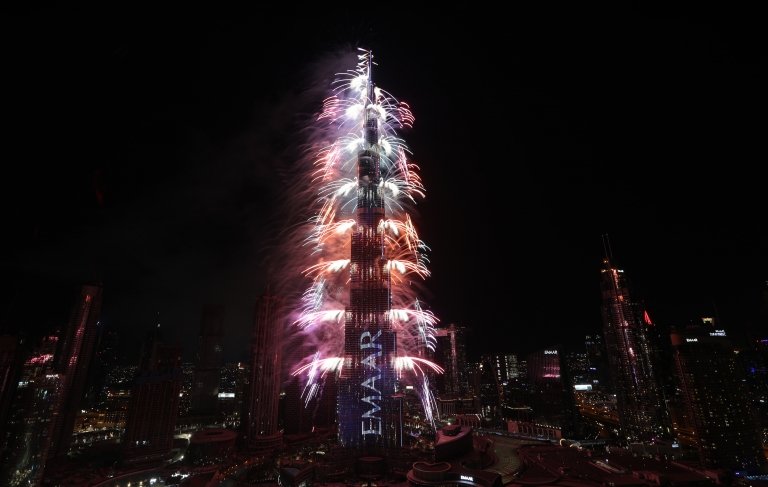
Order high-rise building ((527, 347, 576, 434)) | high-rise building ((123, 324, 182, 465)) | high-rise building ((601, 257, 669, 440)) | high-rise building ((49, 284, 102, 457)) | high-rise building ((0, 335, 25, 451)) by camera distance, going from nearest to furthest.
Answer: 1. high-rise building ((0, 335, 25, 451))
2. high-rise building ((123, 324, 182, 465))
3. high-rise building ((49, 284, 102, 457))
4. high-rise building ((601, 257, 669, 440))
5. high-rise building ((527, 347, 576, 434))

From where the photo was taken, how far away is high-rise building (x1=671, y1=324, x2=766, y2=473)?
78.2 meters

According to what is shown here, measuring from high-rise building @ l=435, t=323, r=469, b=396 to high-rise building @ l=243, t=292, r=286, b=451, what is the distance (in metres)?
57.4

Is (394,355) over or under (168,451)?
over

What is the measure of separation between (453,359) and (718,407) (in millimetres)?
77441

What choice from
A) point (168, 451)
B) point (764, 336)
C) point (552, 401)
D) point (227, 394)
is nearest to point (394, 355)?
point (168, 451)

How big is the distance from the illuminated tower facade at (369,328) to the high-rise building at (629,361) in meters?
87.3

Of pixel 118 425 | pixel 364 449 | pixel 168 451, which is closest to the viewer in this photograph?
pixel 364 449

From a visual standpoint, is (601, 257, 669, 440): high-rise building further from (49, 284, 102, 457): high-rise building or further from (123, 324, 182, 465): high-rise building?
(49, 284, 102, 457): high-rise building

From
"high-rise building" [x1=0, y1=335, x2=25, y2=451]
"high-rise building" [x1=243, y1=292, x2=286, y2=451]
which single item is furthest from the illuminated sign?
"high-rise building" [x1=243, y1=292, x2=286, y2=451]

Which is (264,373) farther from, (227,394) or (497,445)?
(227,394)

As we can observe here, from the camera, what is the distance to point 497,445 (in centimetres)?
7288

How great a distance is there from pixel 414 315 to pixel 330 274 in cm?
1400

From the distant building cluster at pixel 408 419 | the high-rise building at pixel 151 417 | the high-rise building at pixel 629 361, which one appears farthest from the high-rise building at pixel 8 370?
the high-rise building at pixel 629 361

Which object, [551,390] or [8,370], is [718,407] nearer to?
[551,390]
